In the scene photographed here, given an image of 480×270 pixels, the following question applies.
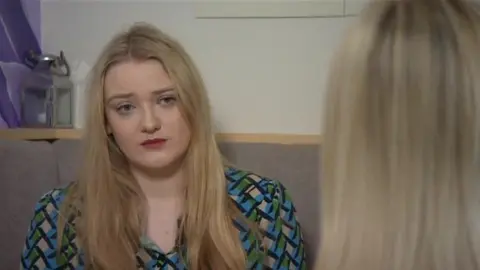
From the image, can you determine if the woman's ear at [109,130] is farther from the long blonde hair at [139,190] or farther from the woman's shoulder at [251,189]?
the woman's shoulder at [251,189]

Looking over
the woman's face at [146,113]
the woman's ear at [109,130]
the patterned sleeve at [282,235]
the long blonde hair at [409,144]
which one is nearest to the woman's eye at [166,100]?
the woman's face at [146,113]

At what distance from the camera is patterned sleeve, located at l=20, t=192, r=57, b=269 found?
4.73 ft

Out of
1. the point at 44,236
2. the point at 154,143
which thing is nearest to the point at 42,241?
the point at 44,236

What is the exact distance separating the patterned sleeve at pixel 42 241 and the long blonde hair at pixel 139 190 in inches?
1.2

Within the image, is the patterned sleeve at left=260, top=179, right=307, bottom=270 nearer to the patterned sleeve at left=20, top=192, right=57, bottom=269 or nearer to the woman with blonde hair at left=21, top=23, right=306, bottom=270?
the woman with blonde hair at left=21, top=23, right=306, bottom=270

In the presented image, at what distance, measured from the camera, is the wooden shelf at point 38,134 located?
171 centimetres

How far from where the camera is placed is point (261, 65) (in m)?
1.83

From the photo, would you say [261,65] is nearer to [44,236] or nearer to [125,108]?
[125,108]

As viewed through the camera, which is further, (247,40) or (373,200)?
(247,40)

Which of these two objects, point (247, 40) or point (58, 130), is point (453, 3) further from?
point (58, 130)

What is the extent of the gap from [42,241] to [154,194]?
262 millimetres

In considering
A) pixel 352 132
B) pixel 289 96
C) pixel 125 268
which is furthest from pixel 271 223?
pixel 352 132

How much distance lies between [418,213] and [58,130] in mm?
1324

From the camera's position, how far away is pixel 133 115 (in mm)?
1392
